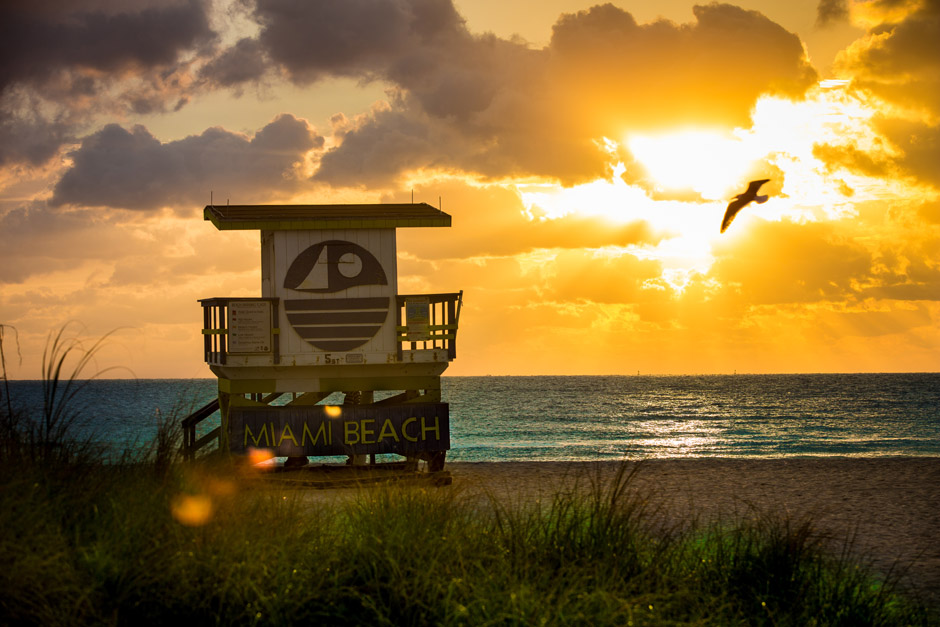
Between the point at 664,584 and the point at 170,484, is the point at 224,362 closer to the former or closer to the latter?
the point at 170,484

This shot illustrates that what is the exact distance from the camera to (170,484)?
25.9ft

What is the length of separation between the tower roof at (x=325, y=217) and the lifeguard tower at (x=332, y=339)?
3 cm

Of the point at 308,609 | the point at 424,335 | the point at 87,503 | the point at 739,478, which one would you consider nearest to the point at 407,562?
the point at 308,609

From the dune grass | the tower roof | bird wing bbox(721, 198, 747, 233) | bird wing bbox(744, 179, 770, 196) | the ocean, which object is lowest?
the ocean

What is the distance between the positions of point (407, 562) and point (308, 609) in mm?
859

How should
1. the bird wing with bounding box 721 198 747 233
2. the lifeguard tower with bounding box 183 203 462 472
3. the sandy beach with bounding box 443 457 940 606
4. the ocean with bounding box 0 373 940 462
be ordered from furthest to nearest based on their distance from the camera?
1. the ocean with bounding box 0 373 940 462
2. the lifeguard tower with bounding box 183 203 462 472
3. the sandy beach with bounding box 443 457 940 606
4. the bird wing with bounding box 721 198 747 233

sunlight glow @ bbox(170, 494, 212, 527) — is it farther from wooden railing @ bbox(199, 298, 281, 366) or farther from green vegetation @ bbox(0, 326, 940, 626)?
wooden railing @ bbox(199, 298, 281, 366)

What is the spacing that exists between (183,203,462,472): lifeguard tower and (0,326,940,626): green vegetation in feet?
28.3

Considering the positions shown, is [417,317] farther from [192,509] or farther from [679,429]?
[679,429]

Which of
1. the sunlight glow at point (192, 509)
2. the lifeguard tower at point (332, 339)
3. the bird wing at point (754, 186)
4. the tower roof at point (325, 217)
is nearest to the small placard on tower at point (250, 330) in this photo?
the lifeguard tower at point (332, 339)

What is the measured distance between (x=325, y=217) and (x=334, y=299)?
167cm

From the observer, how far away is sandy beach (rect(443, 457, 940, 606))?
459 inches

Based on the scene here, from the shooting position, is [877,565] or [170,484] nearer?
[170,484]

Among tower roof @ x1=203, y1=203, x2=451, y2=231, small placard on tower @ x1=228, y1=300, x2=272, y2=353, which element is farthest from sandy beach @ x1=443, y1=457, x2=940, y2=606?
tower roof @ x1=203, y1=203, x2=451, y2=231
